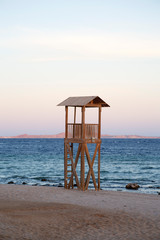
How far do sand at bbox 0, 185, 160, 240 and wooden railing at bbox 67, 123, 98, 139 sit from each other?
3.67m

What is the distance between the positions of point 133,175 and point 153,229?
2944 centimetres

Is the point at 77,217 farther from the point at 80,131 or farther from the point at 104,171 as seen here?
the point at 104,171

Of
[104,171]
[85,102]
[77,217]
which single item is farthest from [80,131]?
[104,171]

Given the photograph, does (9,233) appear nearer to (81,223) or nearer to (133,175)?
(81,223)

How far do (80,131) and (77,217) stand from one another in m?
8.40

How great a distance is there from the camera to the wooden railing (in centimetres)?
2267

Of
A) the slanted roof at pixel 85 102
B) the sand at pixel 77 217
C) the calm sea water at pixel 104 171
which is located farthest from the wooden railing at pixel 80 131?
the calm sea water at pixel 104 171

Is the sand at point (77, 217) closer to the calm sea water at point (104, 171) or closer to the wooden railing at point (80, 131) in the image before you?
the wooden railing at point (80, 131)

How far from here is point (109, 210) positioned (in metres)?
16.6

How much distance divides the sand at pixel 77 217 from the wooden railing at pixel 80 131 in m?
3.67

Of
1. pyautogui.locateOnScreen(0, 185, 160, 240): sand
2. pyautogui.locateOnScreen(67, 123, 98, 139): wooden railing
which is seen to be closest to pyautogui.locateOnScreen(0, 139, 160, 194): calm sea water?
pyautogui.locateOnScreen(67, 123, 98, 139): wooden railing

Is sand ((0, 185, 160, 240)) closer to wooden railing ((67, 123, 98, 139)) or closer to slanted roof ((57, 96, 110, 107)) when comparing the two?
wooden railing ((67, 123, 98, 139))

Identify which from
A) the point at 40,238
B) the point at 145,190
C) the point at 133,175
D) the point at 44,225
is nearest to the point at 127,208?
the point at 44,225

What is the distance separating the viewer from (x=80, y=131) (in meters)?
22.7
